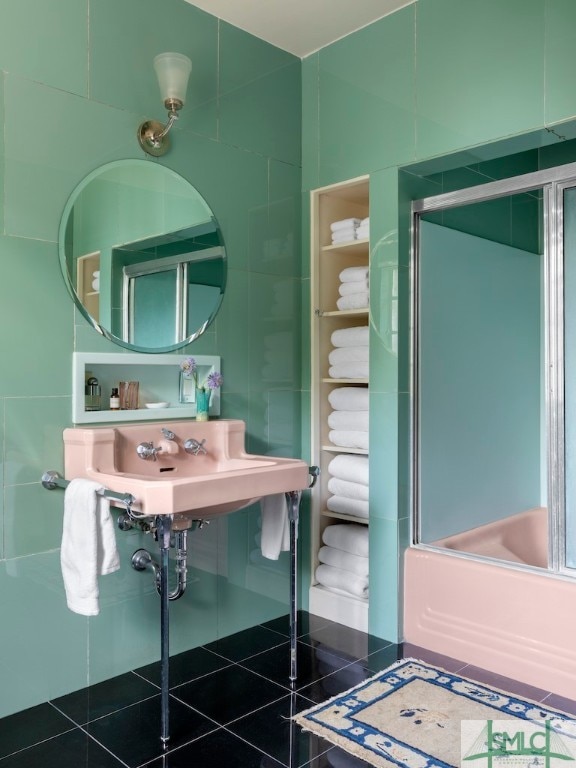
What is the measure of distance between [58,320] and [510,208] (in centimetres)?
183

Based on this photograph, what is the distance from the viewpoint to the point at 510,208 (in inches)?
108

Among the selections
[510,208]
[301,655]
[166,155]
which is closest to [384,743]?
[301,655]

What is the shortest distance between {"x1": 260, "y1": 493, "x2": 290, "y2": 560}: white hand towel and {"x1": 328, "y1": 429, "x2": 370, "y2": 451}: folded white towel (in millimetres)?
545

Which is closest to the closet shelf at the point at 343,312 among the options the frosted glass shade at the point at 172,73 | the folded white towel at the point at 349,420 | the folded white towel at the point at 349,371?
the folded white towel at the point at 349,371

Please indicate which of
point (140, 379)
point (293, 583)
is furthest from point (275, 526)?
point (140, 379)

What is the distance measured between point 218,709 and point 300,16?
2.73 m

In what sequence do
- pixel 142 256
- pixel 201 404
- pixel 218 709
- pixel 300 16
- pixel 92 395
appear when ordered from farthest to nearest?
1. pixel 300 16
2. pixel 201 404
3. pixel 142 256
4. pixel 92 395
5. pixel 218 709

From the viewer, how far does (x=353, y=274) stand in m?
3.08

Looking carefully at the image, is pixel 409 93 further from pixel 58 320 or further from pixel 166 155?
pixel 58 320

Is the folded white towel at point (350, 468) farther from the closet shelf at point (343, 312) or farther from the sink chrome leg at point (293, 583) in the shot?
the closet shelf at point (343, 312)

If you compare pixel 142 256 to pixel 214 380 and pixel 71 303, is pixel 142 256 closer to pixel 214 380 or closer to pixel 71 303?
pixel 71 303

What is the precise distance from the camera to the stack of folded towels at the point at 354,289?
303 cm

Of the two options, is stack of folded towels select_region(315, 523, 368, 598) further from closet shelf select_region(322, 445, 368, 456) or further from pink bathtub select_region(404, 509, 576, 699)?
closet shelf select_region(322, 445, 368, 456)

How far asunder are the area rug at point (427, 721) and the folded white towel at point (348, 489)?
2.52ft
